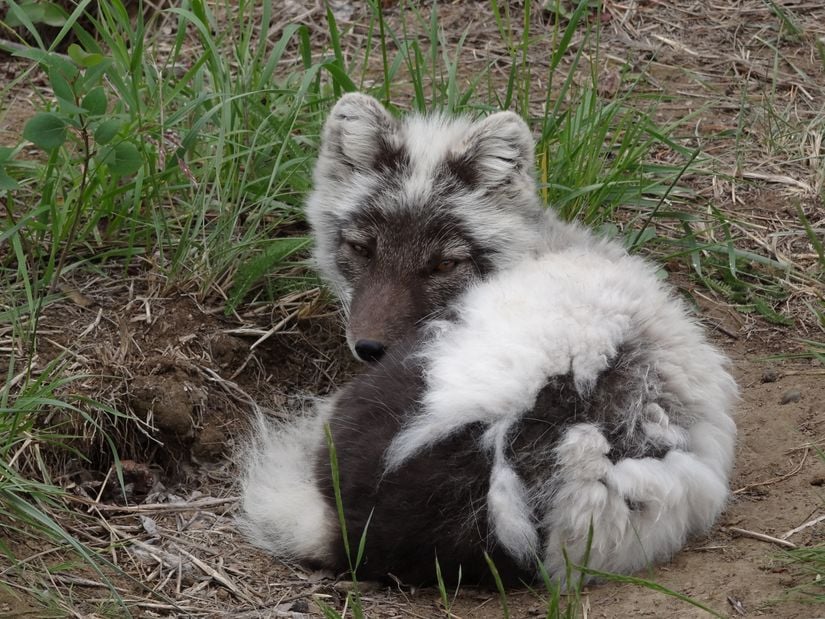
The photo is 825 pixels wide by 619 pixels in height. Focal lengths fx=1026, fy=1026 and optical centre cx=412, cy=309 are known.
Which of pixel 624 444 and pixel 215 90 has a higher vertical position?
pixel 215 90

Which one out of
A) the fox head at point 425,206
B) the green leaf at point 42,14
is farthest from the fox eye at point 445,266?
the green leaf at point 42,14

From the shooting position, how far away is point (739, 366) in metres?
4.14

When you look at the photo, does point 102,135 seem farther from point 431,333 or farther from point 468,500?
point 468,500

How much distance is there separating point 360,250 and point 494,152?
0.62 m

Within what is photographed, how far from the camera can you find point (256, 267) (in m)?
4.18

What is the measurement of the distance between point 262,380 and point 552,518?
1808 mm

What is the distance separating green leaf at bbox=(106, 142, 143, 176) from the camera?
3600 mm

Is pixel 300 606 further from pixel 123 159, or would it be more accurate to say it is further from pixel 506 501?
pixel 123 159

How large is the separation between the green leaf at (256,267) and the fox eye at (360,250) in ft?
1.27

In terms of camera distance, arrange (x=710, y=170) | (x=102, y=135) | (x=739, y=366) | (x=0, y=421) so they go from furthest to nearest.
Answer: (x=710, y=170), (x=739, y=366), (x=102, y=135), (x=0, y=421)

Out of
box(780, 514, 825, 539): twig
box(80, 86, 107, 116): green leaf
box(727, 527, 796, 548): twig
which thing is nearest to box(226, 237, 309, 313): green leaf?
box(80, 86, 107, 116): green leaf

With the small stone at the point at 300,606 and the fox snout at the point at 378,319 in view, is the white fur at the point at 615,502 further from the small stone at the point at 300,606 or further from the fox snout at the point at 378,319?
the fox snout at the point at 378,319

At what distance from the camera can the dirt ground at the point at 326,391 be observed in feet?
9.31

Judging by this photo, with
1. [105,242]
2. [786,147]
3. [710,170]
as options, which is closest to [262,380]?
[105,242]
